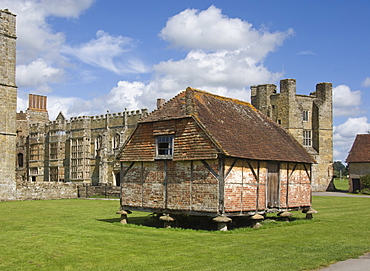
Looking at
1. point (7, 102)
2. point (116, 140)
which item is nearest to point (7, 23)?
point (7, 102)

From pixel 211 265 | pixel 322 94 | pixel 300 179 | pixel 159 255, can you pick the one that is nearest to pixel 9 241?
pixel 159 255

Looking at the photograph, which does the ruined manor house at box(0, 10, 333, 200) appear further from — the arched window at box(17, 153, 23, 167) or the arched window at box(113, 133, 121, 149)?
the arched window at box(17, 153, 23, 167)

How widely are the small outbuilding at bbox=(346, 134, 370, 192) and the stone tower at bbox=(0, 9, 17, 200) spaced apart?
133 feet

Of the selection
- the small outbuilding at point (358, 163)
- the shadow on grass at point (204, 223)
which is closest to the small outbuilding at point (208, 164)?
the shadow on grass at point (204, 223)

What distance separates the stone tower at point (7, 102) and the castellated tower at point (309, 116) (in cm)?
3245

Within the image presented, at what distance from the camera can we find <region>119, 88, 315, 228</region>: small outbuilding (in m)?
18.6

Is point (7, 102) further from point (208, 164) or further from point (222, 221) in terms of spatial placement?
point (222, 221)

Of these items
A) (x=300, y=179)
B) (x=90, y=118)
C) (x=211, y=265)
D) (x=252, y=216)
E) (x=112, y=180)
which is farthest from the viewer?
(x=90, y=118)

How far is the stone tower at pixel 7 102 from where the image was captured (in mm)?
39219

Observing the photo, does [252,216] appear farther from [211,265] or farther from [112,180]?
[112,180]

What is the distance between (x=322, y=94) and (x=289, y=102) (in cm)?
604

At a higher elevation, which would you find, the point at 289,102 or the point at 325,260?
the point at 289,102

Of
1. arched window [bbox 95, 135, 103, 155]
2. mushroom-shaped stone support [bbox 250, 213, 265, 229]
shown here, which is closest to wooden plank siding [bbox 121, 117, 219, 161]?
mushroom-shaped stone support [bbox 250, 213, 265, 229]

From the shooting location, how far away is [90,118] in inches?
2387
